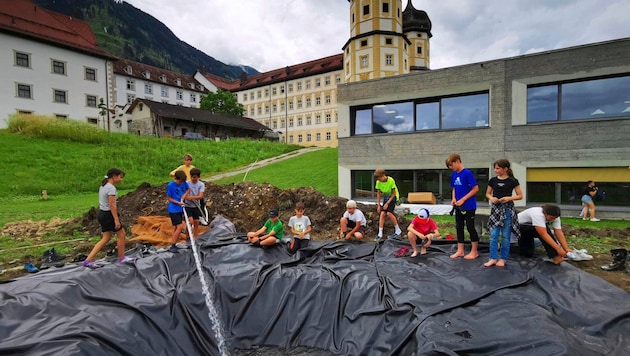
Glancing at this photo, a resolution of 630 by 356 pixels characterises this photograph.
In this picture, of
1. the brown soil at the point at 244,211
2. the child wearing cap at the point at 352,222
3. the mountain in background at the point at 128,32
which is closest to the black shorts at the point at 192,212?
the brown soil at the point at 244,211

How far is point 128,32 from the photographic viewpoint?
14025 cm

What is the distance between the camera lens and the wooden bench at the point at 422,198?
43.8ft

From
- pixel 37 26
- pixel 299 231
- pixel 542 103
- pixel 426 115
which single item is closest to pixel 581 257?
pixel 299 231

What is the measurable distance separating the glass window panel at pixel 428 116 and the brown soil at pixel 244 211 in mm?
5396

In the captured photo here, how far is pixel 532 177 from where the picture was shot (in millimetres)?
12203

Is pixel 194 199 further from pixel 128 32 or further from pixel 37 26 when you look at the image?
pixel 128 32

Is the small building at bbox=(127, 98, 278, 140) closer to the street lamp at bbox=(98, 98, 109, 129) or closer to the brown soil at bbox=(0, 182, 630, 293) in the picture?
the street lamp at bbox=(98, 98, 109, 129)

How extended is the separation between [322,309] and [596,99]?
505 inches

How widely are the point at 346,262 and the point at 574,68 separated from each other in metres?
11.5

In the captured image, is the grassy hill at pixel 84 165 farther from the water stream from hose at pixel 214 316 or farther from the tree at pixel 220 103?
the tree at pixel 220 103

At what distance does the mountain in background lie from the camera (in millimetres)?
126438

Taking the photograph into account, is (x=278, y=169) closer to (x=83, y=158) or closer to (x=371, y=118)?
(x=371, y=118)

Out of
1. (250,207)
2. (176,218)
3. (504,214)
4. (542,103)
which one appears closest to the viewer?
(504,214)

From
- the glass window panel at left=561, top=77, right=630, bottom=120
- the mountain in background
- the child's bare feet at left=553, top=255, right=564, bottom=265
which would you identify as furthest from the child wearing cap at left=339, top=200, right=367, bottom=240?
the mountain in background
